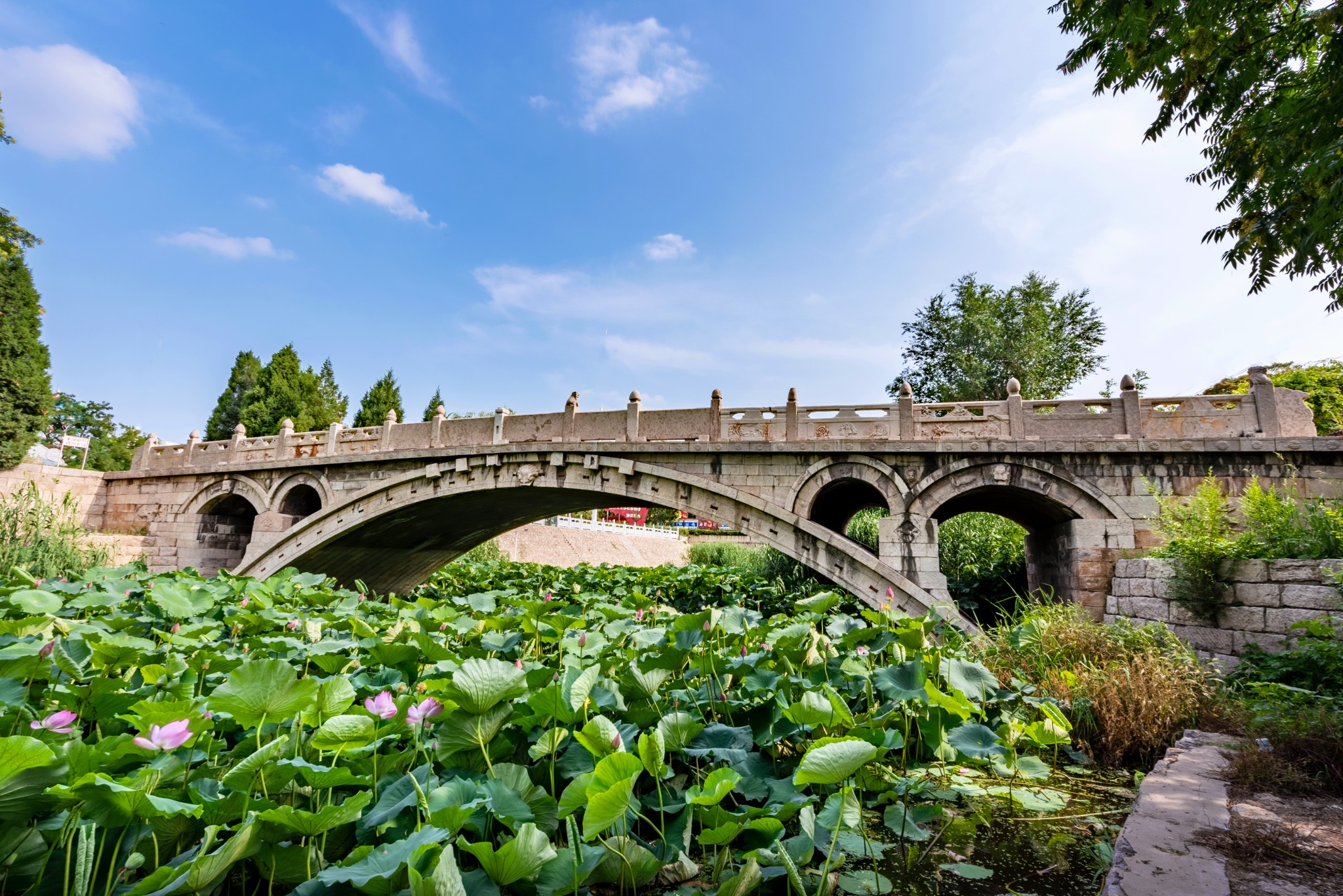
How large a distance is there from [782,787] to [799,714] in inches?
8.0

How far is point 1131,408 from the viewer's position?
9.34 metres

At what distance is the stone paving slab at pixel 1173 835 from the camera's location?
5.32 feet

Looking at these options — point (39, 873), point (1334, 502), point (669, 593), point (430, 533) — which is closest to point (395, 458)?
point (430, 533)

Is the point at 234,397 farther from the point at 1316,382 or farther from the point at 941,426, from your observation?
the point at 1316,382

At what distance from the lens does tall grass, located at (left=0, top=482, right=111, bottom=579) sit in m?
8.62

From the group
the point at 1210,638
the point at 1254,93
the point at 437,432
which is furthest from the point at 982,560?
the point at 437,432

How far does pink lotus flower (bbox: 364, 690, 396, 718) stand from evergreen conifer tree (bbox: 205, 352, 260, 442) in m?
37.8

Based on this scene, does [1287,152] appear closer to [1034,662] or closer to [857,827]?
[1034,662]

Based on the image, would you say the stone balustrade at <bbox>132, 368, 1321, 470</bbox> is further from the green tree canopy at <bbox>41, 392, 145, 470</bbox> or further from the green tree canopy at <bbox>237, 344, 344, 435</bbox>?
the green tree canopy at <bbox>41, 392, 145, 470</bbox>

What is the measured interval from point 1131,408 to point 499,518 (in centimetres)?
1411

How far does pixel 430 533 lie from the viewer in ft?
57.8

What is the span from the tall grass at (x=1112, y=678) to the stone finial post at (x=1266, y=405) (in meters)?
5.09

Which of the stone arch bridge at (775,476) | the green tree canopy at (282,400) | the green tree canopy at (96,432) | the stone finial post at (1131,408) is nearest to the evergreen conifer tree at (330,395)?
the green tree canopy at (282,400)

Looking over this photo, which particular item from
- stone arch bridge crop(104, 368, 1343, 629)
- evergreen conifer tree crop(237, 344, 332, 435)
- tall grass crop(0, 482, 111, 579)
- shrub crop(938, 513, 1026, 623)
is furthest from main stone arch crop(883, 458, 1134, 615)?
evergreen conifer tree crop(237, 344, 332, 435)
